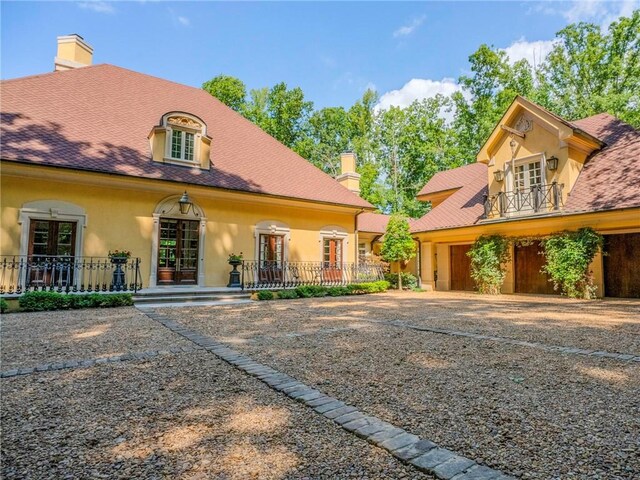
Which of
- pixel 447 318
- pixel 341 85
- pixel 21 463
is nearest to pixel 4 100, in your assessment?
pixel 21 463

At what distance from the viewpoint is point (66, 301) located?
8.67 metres

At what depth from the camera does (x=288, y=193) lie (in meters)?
13.8

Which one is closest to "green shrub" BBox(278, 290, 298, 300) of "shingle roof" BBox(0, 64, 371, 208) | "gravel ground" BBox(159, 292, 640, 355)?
"gravel ground" BBox(159, 292, 640, 355)

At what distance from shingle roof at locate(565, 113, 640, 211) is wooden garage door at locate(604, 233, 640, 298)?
4.81ft

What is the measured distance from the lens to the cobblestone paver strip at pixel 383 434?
6.54ft

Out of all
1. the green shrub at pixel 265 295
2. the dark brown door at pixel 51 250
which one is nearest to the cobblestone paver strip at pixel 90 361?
the dark brown door at pixel 51 250

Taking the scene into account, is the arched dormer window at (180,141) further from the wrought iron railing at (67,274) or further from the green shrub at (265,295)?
the green shrub at (265,295)

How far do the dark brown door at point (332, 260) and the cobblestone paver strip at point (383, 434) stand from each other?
Result: 11366mm

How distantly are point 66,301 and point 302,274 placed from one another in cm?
813

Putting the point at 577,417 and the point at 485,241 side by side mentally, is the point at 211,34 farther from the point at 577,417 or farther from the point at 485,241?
the point at 577,417

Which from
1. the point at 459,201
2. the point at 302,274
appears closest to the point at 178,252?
the point at 302,274

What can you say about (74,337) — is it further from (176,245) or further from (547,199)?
(547,199)

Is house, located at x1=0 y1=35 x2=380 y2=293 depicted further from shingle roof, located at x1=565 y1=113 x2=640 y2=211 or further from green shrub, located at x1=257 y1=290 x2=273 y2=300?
shingle roof, located at x1=565 y1=113 x2=640 y2=211

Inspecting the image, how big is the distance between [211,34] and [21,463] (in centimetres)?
1547
